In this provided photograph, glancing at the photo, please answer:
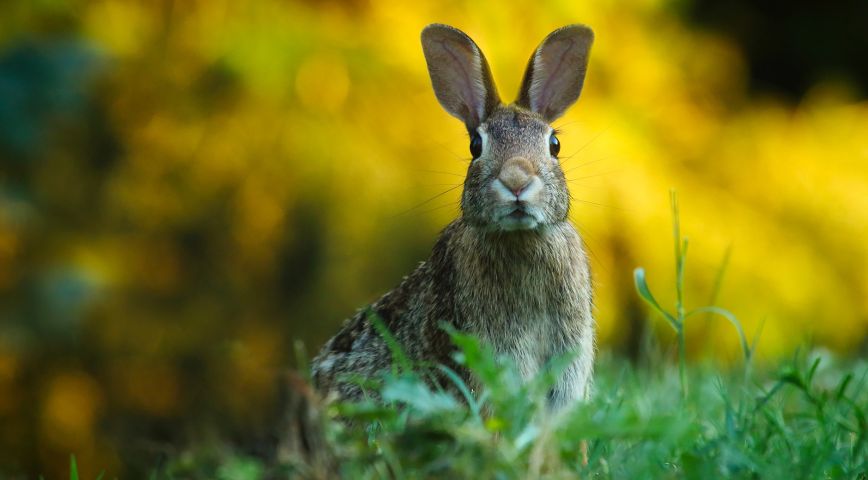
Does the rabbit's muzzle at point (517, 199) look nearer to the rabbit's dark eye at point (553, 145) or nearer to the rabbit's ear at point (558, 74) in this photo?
the rabbit's dark eye at point (553, 145)

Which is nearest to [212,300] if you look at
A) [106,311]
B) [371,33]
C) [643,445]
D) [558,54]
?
[106,311]

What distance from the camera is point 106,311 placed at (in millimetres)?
6488

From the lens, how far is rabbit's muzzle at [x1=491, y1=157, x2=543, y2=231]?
2.79m

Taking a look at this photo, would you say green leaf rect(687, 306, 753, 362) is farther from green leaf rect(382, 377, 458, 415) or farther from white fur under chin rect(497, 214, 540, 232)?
green leaf rect(382, 377, 458, 415)

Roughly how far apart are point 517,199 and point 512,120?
0.43 metres

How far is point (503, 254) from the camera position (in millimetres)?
2982

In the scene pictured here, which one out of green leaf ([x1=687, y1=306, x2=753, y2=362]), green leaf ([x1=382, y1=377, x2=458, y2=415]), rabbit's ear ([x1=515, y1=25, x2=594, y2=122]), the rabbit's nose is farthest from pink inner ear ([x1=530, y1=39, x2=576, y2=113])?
green leaf ([x1=382, y1=377, x2=458, y2=415])

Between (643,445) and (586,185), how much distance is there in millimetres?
4101

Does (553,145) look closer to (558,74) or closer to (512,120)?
(512,120)

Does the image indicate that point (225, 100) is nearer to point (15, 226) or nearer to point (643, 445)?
point (15, 226)

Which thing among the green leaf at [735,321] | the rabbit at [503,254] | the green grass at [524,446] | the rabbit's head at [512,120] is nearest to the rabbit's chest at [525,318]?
the rabbit at [503,254]

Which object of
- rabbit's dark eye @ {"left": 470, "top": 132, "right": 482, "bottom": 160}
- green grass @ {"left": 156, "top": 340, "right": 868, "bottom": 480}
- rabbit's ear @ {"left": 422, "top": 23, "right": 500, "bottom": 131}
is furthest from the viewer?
rabbit's ear @ {"left": 422, "top": 23, "right": 500, "bottom": 131}

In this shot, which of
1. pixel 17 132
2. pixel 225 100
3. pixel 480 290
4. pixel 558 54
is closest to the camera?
pixel 480 290

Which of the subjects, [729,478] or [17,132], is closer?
[729,478]
